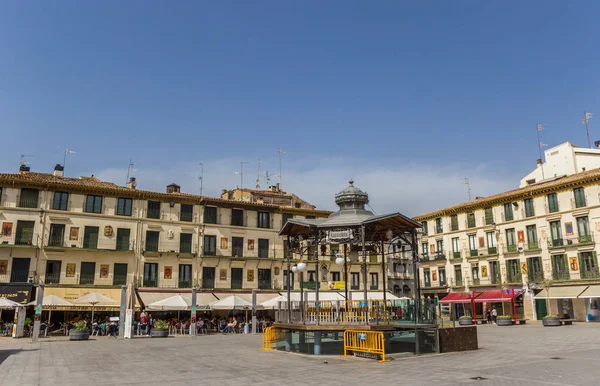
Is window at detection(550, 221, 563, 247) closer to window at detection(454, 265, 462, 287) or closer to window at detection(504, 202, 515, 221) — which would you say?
window at detection(504, 202, 515, 221)

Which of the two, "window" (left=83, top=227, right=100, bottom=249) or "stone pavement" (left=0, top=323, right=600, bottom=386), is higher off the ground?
"window" (left=83, top=227, right=100, bottom=249)

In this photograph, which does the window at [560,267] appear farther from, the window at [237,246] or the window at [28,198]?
the window at [28,198]

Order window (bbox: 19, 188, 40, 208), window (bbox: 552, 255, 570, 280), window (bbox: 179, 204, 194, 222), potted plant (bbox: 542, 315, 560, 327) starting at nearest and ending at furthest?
potted plant (bbox: 542, 315, 560, 327)
window (bbox: 19, 188, 40, 208)
window (bbox: 552, 255, 570, 280)
window (bbox: 179, 204, 194, 222)

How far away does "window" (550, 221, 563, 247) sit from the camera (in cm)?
4331

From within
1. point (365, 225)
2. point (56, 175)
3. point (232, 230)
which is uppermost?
point (56, 175)

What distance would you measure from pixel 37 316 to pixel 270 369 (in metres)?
20.6

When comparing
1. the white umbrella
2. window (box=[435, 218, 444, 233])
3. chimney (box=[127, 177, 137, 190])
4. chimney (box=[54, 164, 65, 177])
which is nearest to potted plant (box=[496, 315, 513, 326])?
window (box=[435, 218, 444, 233])

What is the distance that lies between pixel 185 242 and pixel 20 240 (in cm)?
1249

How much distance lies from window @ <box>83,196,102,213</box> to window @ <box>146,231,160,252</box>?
4.40m

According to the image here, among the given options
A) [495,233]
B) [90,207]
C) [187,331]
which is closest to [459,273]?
[495,233]

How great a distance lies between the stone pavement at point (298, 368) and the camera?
40.3 feet

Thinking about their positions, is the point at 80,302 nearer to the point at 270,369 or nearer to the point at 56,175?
the point at 56,175

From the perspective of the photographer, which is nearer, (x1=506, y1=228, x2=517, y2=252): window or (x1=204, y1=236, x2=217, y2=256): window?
(x1=204, y1=236, x2=217, y2=256): window

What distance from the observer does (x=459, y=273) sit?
5344 cm
